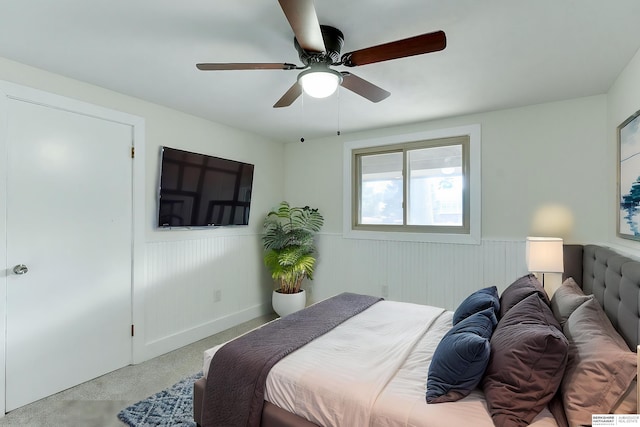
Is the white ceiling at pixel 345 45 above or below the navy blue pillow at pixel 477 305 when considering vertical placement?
above

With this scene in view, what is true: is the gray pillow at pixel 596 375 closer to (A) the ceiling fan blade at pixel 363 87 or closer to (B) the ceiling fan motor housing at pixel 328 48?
(A) the ceiling fan blade at pixel 363 87

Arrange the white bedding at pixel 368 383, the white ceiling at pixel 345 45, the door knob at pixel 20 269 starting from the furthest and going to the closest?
1. the door knob at pixel 20 269
2. the white ceiling at pixel 345 45
3. the white bedding at pixel 368 383

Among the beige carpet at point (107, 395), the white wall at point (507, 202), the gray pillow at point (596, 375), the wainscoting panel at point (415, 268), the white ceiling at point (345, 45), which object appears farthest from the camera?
the wainscoting panel at point (415, 268)

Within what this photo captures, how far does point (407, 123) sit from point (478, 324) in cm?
254

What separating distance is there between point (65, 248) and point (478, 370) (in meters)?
2.90

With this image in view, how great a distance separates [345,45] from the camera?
196 cm

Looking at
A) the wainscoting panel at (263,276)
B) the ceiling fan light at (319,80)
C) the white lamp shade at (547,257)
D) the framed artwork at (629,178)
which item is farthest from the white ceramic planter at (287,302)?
the framed artwork at (629,178)

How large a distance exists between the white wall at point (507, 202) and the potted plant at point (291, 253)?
404mm

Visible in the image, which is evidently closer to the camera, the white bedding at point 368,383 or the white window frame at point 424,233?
the white bedding at point 368,383

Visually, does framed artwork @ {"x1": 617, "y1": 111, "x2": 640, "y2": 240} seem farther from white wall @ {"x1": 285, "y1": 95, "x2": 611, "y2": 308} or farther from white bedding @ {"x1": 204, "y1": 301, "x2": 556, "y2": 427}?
white bedding @ {"x1": 204, "y1": 301, "x2": 556, "y2": 427}

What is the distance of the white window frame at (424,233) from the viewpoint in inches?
129

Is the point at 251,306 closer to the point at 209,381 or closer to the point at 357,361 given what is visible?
the point at 209,381

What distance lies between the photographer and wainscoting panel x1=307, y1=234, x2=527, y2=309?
316 cm

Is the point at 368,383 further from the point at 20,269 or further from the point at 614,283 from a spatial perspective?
the point at 20,269
